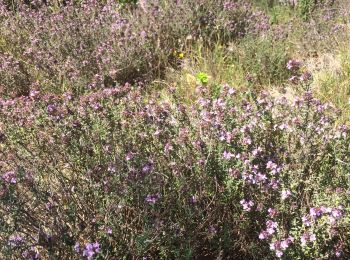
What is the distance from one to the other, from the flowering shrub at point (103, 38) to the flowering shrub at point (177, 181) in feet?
3.99

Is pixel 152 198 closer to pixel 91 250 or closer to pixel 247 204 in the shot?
pixel 91 250

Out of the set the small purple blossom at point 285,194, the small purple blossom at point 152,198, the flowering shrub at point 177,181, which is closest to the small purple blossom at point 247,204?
the flowering shrub at point 177,181

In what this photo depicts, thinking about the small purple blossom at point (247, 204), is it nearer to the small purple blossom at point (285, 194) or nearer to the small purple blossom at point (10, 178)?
the small purple blossom at point (285, 194)

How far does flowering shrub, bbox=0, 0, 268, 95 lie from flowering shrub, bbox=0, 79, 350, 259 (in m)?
1.22

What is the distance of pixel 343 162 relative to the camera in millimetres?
2471

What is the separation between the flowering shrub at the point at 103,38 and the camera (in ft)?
14.3

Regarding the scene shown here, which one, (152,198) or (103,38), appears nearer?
(152,198)

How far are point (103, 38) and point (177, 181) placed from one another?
2885 millimetres

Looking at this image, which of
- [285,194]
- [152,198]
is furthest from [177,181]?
[285,194]

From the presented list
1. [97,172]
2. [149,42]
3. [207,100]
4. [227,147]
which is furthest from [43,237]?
[149,42]

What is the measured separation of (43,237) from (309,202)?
1464 millimetres

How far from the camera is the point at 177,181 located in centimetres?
234

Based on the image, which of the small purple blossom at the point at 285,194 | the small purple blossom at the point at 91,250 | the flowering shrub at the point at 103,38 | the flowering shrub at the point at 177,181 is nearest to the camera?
the small purple blossom at the point at 91,250

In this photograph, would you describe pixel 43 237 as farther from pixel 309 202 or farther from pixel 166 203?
pixel 309 202
